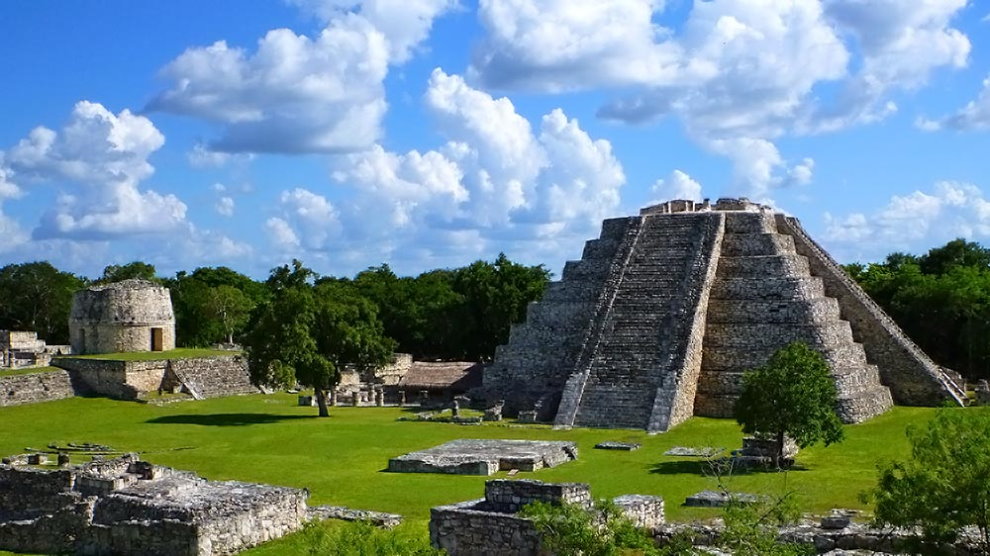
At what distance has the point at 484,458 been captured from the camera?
26.2 metres

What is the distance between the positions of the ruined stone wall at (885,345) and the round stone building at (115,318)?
2903 centimetres

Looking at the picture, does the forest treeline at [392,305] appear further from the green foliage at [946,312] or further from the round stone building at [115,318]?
the green foliage at [946,312]

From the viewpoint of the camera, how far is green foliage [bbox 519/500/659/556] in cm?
1124

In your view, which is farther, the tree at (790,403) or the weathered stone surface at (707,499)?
the tree at (790,403)

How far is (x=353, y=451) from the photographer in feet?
97.4

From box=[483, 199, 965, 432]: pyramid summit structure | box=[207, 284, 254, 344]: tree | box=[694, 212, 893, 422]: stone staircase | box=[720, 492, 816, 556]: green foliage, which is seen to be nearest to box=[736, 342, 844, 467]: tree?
box=[483, 199, 965, 432]: pyramid summit structure

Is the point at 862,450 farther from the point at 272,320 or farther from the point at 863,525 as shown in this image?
the point at 272,320

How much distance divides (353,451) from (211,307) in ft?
144

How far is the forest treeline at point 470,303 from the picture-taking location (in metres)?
48.1

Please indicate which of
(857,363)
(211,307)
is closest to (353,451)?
(857,363)

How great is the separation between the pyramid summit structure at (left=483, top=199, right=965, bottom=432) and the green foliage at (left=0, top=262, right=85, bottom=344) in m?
41.5

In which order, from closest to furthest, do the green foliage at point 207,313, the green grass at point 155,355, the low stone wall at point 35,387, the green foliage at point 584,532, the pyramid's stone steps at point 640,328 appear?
1. the green foliage at point 584,532
2. the pyramid's stone steps at point 640,328
3. the low stone wall at point 35,387
4. the green grass at point 155,355
5. the green foliage at point 207,313

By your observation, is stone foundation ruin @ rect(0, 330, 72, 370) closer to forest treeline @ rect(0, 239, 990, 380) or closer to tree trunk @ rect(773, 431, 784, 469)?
forest treeline @ rect(0, 239, 990, 380)

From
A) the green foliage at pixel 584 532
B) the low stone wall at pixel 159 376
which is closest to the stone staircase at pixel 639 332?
the low stone wall at pixel 159 376
